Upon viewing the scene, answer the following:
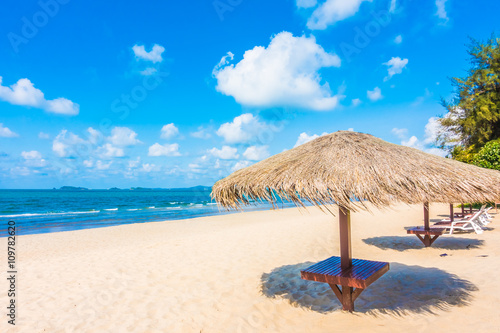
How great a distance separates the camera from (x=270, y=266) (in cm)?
632

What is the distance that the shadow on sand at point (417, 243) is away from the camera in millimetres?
7426

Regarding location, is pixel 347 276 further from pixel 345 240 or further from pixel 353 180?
pixel 353 180

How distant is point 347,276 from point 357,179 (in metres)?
1.32

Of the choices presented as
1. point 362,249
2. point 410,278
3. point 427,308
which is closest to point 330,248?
point 362,249

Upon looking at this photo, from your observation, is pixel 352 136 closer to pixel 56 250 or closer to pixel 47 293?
pixel 47 293

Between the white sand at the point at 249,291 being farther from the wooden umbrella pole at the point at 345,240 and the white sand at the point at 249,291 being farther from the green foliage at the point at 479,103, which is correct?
the green foliage at the point at 479,103

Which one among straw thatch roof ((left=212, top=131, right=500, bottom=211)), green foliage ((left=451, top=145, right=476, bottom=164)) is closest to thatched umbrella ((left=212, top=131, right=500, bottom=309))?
straw thatch roof ((left=212, top=131, right=500, bottom=211))

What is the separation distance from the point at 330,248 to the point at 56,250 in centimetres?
883

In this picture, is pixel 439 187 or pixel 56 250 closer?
pixel 439 187

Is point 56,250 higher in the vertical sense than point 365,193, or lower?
lower

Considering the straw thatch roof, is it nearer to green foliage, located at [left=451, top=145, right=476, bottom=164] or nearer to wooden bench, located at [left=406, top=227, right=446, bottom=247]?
wooden bench, located at [left=406, top=227, right=446, bottom=247]

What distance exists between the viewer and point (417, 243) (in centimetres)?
805

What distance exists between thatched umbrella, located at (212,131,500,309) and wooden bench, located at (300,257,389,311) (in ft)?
0.41

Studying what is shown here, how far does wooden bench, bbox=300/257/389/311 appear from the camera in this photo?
3.62m
